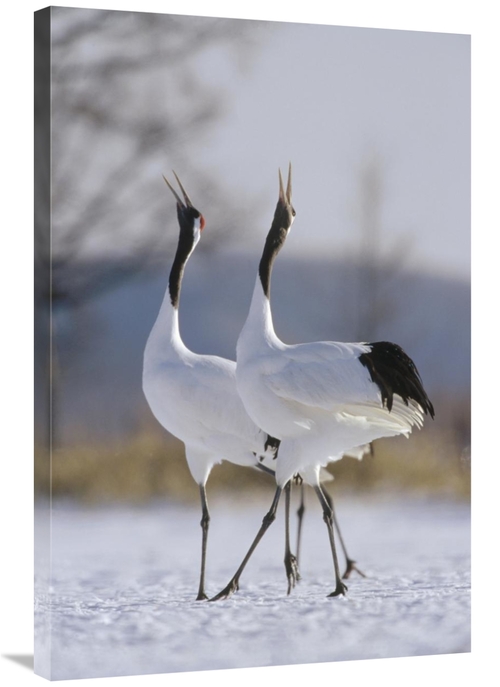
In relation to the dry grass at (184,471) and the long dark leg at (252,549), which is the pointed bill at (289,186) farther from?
the long dark leg at (252,549)

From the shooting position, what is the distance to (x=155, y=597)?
8.63 m

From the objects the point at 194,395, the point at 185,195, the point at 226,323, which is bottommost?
the point at 194,395

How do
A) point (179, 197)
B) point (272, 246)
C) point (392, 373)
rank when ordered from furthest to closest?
point (272, 246)
point (392, 373)
point (179, 197)

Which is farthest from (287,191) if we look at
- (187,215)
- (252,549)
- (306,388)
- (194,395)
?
(252,549)

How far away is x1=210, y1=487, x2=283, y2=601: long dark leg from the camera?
28.9 feet

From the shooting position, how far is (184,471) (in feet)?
28.9

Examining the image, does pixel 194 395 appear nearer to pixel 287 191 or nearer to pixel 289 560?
pixel 289 560

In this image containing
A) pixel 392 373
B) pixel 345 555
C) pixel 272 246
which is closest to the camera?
pixel 392 373

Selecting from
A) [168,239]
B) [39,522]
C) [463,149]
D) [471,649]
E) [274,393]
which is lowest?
[471,649]

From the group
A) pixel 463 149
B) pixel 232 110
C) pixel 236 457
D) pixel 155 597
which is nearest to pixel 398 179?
pixel 463 149

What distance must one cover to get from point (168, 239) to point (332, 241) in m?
0.95

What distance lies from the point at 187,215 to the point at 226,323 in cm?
61

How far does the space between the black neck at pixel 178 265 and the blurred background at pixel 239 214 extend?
0.15 feet

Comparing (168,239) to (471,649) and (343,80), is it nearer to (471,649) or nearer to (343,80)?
(343,80)
